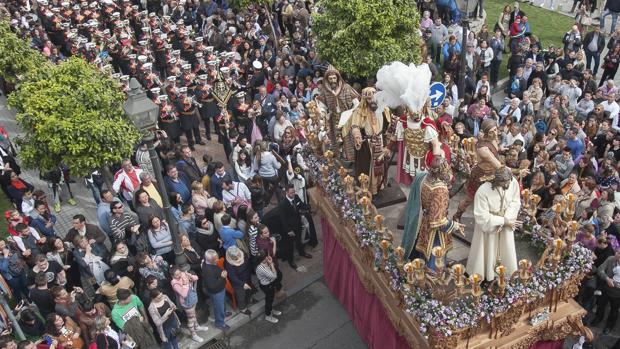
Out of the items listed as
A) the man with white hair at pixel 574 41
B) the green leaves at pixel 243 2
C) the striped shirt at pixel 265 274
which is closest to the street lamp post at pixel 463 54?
the man with white hair at pixel 574 41

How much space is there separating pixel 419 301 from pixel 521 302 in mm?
1272

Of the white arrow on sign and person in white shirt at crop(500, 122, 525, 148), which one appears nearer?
the white arrow on sign

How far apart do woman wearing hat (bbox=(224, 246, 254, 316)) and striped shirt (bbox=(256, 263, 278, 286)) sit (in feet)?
0.94

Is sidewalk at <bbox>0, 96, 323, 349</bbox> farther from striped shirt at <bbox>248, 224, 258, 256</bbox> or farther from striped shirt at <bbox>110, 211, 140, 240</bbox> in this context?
striped shirt at <bbox>110, 211, 140, 240</bbox>

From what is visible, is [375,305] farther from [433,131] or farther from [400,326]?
[433,131]

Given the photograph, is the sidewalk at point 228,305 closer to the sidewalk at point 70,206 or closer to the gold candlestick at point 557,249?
the sidewalk at point 70,206

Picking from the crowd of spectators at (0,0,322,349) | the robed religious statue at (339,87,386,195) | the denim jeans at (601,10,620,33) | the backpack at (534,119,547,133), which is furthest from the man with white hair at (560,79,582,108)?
the denim jeans at (601,10,620,33)

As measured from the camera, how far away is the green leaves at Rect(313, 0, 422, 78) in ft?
49.6

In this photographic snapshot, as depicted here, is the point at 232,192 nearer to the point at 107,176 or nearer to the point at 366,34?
the point at 107,176

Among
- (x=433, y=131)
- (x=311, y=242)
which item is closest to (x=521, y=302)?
(x=433, y=131)

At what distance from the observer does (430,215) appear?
786cm

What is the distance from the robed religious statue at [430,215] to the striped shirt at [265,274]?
2.78 m

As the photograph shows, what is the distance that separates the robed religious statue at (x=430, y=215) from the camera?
7.72m

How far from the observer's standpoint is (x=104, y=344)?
905 centimetres
